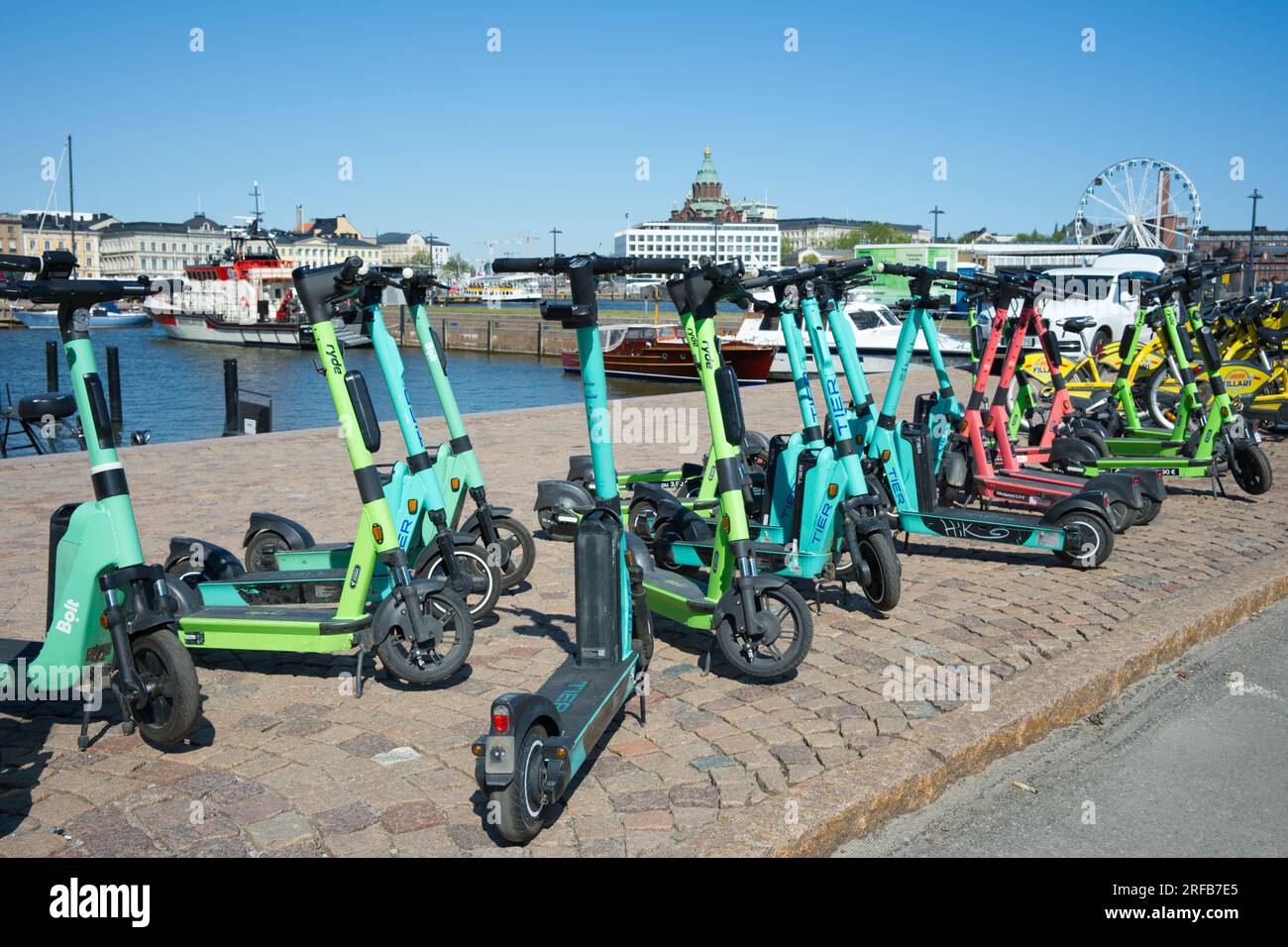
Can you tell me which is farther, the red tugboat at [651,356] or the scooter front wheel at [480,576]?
the red tugboat at [651,356]

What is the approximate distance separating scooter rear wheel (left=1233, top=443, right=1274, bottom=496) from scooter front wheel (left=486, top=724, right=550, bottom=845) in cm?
858

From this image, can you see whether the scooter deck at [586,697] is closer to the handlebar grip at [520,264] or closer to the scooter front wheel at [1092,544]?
the handlebar grip at [520,264]

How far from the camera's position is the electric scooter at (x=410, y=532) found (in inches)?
222

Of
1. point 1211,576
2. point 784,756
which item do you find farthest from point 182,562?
point 1211,576

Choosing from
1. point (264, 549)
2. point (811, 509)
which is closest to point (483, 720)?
point (264, 549)

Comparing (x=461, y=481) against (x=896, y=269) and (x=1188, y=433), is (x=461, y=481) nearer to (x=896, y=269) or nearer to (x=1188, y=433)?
(x=896, y=269)

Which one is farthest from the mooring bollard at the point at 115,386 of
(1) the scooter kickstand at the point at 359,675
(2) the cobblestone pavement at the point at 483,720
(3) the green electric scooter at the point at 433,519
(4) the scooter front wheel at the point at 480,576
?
(1) the scooter kickstand at the point at 359,675

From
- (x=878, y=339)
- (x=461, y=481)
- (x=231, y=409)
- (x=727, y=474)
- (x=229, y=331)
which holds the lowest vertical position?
(x=461, y=481)

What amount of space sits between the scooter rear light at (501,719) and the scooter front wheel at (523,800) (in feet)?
0.24

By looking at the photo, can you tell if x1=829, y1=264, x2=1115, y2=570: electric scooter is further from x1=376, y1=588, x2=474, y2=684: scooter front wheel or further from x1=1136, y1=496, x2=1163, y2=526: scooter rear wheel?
x1=376, y1=588, x2=474, y2=684: scooter front wheel

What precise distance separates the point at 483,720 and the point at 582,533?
91 centimetres

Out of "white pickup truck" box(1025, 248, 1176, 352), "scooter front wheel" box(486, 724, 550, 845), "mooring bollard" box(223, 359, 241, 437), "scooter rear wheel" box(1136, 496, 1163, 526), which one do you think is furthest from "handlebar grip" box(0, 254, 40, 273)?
"white pickup truck" box(1025, 248, 1176, 352)

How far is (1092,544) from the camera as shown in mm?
7414

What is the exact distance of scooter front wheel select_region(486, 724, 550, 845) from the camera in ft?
11.2
